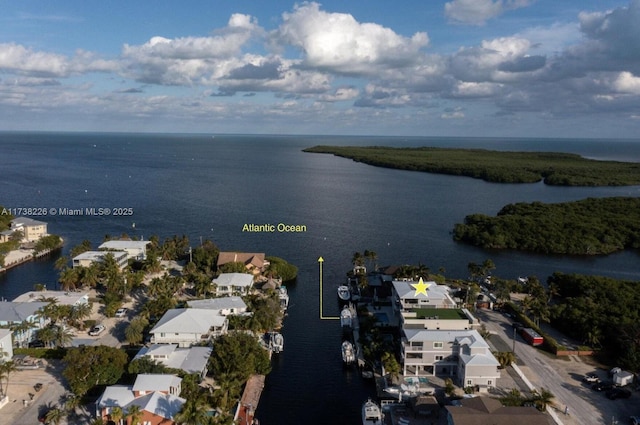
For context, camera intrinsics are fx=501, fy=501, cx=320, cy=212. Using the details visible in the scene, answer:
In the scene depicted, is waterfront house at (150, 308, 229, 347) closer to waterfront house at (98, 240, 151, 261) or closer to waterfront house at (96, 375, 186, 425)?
waterfront house at (96, 375, 186, 425)

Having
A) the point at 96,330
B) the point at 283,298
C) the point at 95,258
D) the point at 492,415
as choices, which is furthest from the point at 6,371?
the point at 492,415

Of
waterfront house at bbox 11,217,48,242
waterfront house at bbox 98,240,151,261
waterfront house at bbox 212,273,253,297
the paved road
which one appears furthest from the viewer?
waterfront house at bbox 11,217,48,242

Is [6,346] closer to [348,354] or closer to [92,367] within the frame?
[92,367]

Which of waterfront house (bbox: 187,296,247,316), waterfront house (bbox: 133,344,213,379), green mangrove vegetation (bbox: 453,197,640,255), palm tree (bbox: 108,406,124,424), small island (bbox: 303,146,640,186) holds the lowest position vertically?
waterfront house (bbox: 133,344,213,379)

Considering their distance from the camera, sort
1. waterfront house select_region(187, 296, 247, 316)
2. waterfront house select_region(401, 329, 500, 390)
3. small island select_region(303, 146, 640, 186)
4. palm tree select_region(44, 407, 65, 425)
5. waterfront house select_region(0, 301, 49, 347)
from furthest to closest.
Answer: small island select_region(303, 146, 640, 186) < waterfront house select_region(187, 296, 247, 316) < waterfront house select_region(0, 301, 49, 347) < waterfront house select_region(401, 329, 500, 390) < palm tree select_region(44, 407, 65, 425)

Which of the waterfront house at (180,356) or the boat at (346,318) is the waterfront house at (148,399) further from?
the boat at (346,318)

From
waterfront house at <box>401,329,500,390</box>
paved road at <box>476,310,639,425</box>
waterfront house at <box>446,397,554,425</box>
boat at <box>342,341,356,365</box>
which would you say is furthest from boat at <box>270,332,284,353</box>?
paved road at <box>476,310,639,425</box>

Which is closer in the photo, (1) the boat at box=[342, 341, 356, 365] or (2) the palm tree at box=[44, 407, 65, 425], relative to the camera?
(2) the palm tree at box=[44, 407, 65, 425]
